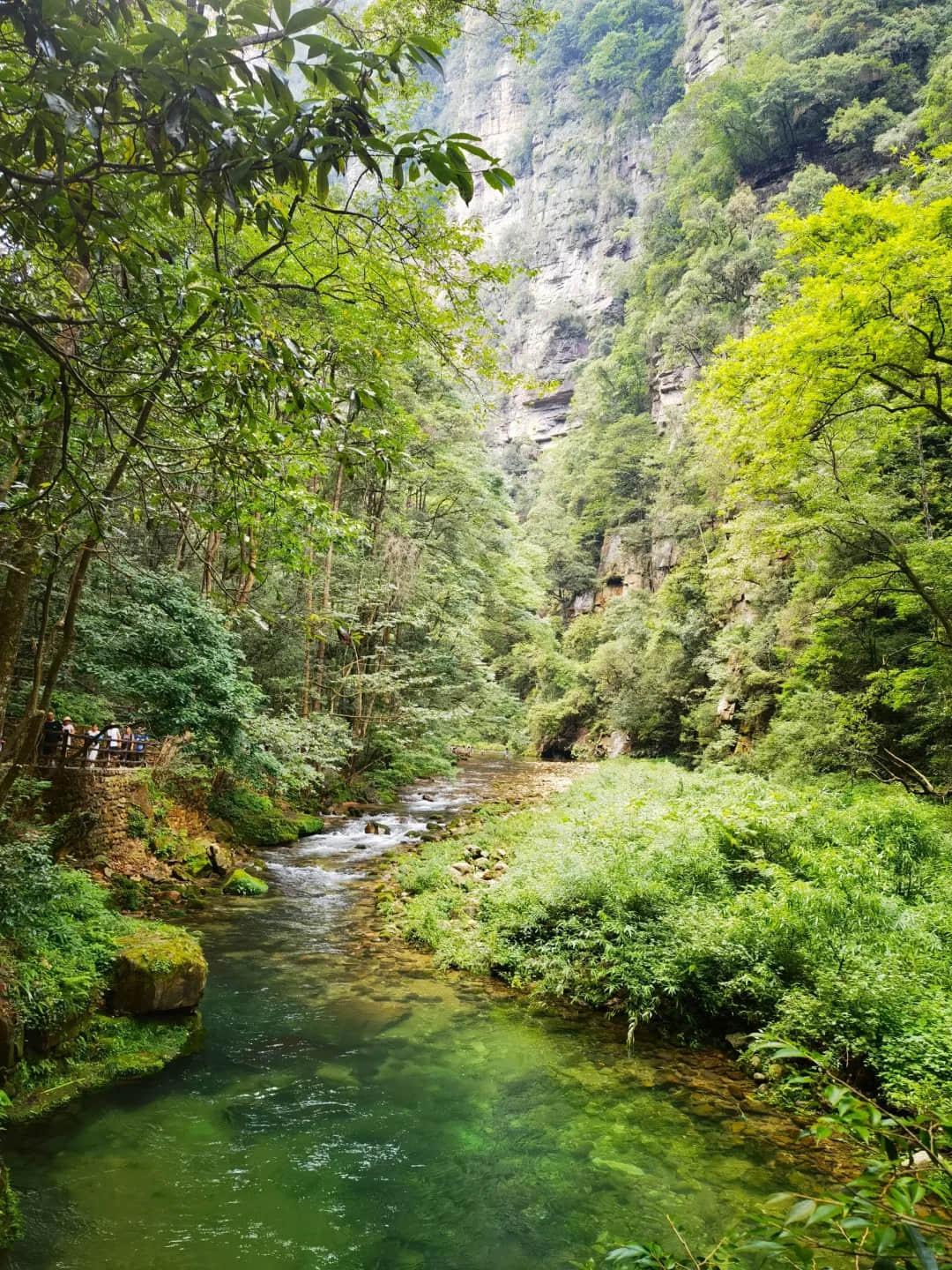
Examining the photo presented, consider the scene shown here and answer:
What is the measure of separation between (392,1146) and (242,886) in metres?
6.70

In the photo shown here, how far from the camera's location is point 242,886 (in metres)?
10.7

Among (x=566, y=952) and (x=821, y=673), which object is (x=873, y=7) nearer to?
(x=821, y=673)

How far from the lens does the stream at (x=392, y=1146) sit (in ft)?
12.7

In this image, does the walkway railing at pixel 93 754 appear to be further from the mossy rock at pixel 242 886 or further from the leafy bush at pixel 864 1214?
the leafy bush at pixel 864 1214

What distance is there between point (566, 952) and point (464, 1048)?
1838 millimetres

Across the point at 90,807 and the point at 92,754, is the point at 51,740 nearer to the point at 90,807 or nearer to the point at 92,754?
the point at 90,807

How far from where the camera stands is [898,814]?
9.07 m

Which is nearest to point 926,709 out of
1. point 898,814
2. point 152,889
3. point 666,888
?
point 898,814

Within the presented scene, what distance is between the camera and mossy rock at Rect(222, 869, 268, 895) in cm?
1071

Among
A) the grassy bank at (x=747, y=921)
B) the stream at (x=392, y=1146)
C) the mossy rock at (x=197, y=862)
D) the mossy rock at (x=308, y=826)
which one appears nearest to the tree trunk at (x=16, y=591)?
the stream at (x=392, y=1146)

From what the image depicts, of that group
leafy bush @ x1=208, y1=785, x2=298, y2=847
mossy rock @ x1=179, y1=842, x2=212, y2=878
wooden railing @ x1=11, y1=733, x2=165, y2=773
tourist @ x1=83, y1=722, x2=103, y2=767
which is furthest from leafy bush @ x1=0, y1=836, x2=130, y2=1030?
leafy bush @ x1=208, y1=785, x2=298, y2=847

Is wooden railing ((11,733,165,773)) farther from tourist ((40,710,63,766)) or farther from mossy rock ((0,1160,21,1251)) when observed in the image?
mossy rock ((0,1160,21,1251))

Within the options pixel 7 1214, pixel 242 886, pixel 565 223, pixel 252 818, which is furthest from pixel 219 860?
pixel 565 223

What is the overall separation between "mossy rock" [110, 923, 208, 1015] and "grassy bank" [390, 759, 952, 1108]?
126 inches
